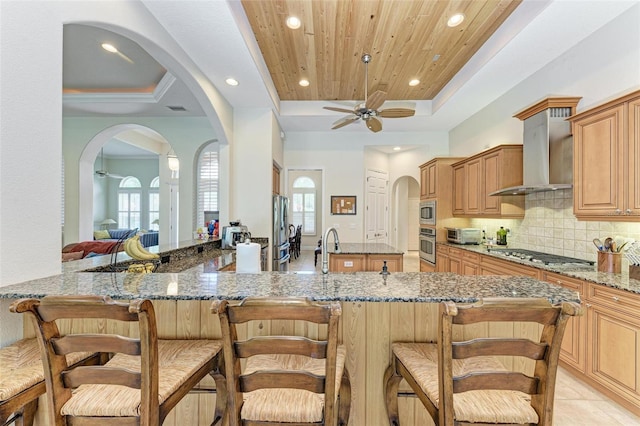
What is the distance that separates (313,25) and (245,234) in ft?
8.52

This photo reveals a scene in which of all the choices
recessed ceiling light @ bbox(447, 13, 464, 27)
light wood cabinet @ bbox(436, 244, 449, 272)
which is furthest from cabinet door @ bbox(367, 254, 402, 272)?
recessed ceiling light @ bbox(447, 13, 464, 27)

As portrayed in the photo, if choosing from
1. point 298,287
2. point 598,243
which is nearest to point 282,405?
point 298,287

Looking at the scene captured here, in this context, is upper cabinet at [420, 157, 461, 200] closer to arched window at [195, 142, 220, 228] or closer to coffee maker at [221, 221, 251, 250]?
coffee maker at [221, 221, 251, 250]

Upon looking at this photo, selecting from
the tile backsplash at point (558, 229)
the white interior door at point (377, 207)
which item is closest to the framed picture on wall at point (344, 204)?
the white interior door at point (377, 207)

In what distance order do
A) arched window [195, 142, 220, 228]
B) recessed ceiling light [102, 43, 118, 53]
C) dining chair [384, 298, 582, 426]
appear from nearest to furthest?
dining chair [384, 298, 582, 426], recessed ceiling light [102, 43, 118, 53], arched window [195, 142, 220, 228]

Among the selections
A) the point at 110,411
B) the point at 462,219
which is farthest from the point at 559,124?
the point at 110,411

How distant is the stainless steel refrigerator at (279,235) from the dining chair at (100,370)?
3.58m

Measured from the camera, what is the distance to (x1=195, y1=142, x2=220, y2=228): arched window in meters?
5.81

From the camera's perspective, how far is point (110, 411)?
3.14ft

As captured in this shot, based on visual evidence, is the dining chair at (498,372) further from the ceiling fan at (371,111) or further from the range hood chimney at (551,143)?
the ceiling fan at (371,111)

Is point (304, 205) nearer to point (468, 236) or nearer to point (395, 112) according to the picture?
point (468, 236)

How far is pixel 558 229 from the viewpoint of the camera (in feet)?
10.3

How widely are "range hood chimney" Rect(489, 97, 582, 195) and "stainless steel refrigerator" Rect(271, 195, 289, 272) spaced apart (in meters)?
3.39

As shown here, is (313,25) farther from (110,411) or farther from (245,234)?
(110,411)
